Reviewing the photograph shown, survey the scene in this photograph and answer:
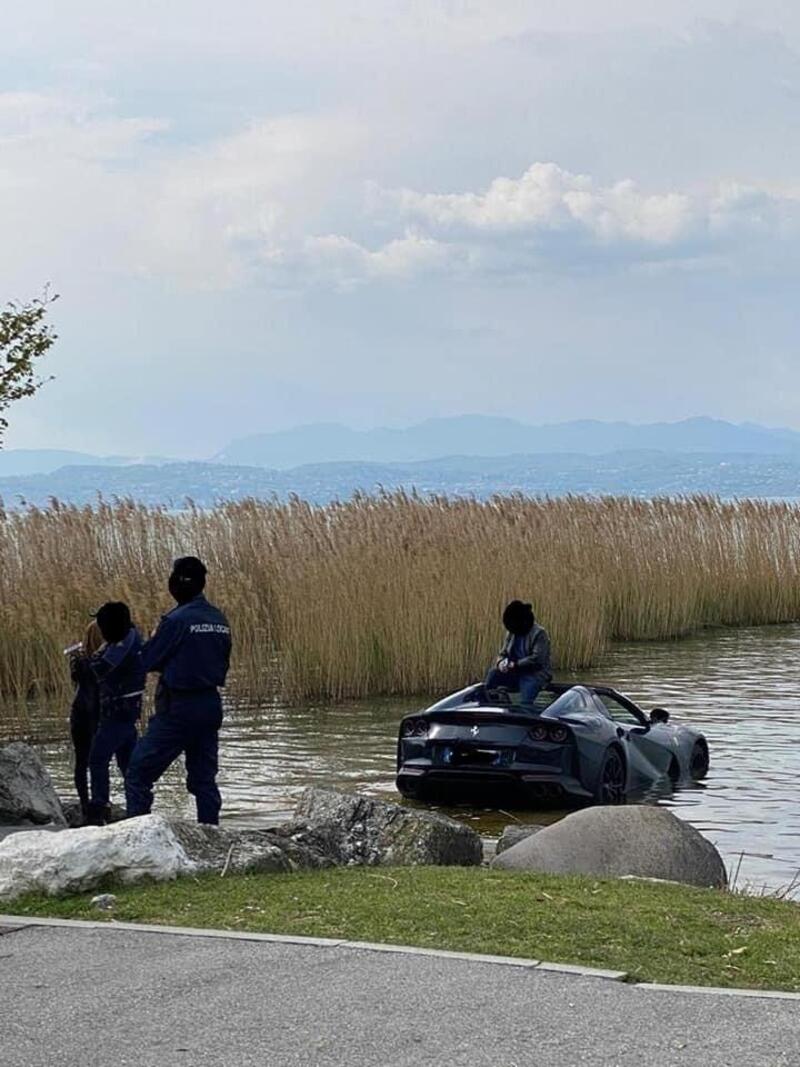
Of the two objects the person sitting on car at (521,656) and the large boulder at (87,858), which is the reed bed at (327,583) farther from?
the large boulder at (87,858)

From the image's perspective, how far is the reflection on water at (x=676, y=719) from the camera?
1545 cm

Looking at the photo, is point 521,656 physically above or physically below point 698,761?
above

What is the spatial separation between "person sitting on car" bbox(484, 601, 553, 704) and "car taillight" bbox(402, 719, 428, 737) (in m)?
1.36

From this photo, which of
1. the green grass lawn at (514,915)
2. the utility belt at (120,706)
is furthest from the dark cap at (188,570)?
the green grass lawn at (514,915)

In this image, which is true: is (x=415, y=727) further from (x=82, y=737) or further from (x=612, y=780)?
(x=82, y=737)

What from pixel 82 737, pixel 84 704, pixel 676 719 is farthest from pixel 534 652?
pixel 84 704

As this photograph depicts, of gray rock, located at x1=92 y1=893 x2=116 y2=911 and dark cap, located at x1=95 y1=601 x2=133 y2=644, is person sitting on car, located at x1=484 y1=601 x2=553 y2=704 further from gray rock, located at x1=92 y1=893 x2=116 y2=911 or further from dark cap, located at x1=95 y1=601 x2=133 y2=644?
gray rock, located at x1=92 y1=893 x2=116 y2=911

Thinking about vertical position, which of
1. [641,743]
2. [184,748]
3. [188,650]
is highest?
[188,650]

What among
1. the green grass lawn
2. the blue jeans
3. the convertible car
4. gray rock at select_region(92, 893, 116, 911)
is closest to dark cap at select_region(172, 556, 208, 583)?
the green grass lawn

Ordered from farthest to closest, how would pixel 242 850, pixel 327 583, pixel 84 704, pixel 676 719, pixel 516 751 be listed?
pixel 327 583, pixel 676 719, pixel 516 751, pixel 84 704, pixel 242 850

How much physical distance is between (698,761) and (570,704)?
2038 mm

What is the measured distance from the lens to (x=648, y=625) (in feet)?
106

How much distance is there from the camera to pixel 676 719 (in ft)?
72.7

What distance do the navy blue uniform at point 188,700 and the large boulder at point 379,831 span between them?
84cm
